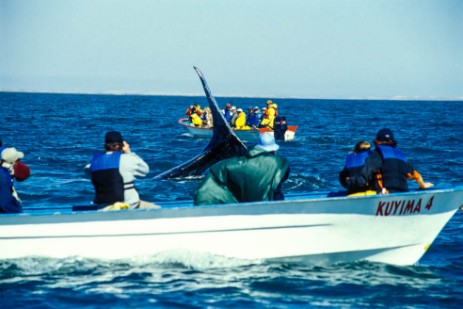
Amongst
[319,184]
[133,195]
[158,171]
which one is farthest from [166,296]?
[158,171]

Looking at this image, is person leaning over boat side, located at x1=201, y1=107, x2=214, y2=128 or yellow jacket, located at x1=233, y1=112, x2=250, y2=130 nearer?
yellow jacket, located at x1=233, y1=112, x2=250, y2=130

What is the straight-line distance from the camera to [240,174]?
33.6 ft

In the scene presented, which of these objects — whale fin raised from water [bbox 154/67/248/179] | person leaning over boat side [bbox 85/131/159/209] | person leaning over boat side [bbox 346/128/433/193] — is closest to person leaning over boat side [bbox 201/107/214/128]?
whale fin raised from water [bbox 154/67/248/179]

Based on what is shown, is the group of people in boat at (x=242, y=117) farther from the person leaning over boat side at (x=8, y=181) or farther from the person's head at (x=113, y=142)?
the person's head at (x=113, y=142)

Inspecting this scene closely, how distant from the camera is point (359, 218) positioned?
10438mm

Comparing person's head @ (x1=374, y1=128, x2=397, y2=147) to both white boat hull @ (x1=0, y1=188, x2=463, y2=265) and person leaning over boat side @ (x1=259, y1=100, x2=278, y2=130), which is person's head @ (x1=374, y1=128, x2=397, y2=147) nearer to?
white boat hull @ (x1=0, y1=188, x2=463, y2=265)

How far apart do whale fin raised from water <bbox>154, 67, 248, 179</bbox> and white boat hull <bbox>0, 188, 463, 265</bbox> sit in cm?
751

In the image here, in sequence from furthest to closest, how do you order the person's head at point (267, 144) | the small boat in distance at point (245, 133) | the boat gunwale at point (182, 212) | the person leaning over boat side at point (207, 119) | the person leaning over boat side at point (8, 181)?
the person leaning over boat side at point (207, 119) → the small boat in distance at point (245, 133) → the person's head at point (267, 144) → the person leaning over boat side at point (8, 181) → the boat gunwale at point (182, 212)

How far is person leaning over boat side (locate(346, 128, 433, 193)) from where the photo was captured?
1027 centimetres

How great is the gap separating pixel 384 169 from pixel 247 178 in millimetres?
2204

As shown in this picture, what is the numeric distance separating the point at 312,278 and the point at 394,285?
1.27 metres

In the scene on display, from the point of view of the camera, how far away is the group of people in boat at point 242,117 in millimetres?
34312

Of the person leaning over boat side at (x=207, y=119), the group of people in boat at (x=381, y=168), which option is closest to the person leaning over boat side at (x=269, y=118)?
the person leaning over boat side at (x=207, y=119)

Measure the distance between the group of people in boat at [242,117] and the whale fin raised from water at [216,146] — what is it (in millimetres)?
11998
